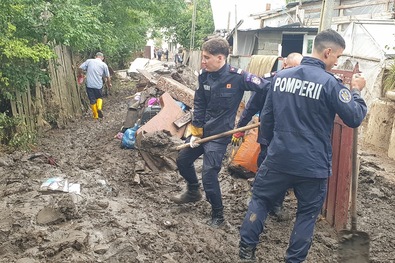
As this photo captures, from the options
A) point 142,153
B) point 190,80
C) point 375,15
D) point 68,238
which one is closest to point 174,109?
point 142,153

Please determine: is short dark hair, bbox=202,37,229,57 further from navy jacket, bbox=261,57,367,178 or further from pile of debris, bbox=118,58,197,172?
pile of debris, bbox=118,58,197,172

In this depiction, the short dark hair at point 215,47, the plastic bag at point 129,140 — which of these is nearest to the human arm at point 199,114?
the short dark hair at point 215,47

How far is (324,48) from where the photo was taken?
3037 millimetres

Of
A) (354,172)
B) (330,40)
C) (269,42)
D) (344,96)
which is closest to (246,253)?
(354,172)

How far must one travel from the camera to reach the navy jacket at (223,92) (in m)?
4.09

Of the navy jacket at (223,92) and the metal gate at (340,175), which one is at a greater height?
the navy jacket at (223,92)

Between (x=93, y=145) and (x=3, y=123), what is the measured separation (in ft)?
5.80

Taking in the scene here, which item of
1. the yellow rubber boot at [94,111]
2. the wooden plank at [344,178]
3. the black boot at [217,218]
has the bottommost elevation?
the yellow rubber boot at [94,111]

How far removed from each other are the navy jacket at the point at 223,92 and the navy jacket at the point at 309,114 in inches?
37.6

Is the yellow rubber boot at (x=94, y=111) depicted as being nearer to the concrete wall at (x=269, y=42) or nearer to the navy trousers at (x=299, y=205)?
the navy trousers at (x=299, y=205)

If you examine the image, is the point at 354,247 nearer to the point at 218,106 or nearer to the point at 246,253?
the point at 246,253

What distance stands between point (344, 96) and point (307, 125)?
35 cm

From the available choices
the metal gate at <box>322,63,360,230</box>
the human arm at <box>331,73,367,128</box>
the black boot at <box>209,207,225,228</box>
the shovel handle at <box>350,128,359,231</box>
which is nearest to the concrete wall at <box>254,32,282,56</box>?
the metal gate at <box>322,63,360,230</box>

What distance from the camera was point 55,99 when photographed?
8914 mm
